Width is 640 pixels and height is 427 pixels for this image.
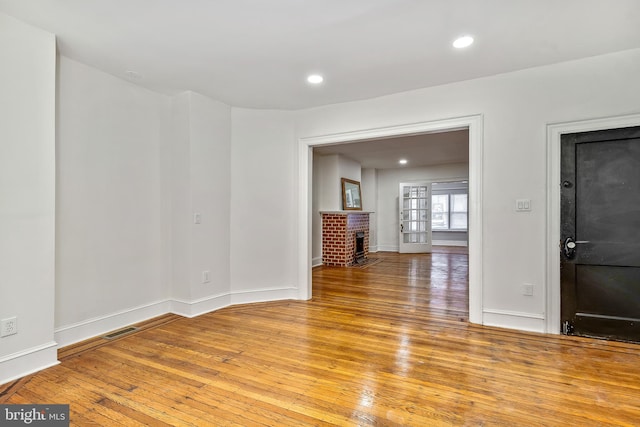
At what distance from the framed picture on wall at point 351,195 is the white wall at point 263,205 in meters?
3.18

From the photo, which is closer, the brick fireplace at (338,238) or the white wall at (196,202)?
the white wall at (196,202)

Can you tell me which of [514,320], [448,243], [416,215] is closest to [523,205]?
[514,320]

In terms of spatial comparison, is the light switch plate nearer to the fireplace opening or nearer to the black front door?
the black front door

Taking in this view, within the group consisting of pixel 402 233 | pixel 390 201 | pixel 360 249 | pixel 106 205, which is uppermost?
pixel 390 201

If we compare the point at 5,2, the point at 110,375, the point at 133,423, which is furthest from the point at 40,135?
the point at 133,423

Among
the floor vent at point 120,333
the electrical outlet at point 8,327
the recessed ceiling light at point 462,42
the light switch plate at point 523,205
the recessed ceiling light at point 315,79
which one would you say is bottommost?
the floor vent at point 120,333

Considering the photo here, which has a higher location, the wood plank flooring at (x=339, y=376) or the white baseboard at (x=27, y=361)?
the white baseboard at (x=27, y=361)

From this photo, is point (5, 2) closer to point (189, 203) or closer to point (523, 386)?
point (189, 203)

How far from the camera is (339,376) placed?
226 centimetres

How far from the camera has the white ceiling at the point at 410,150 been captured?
567 centimetres

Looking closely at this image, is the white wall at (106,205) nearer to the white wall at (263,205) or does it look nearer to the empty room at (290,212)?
the empty room at (290,212)

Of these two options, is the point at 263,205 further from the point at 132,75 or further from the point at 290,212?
the point at 132,75

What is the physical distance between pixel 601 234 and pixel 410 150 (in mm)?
4152

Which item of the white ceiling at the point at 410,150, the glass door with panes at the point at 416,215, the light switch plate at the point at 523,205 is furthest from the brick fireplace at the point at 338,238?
the light switch plate at the point at 523,205
